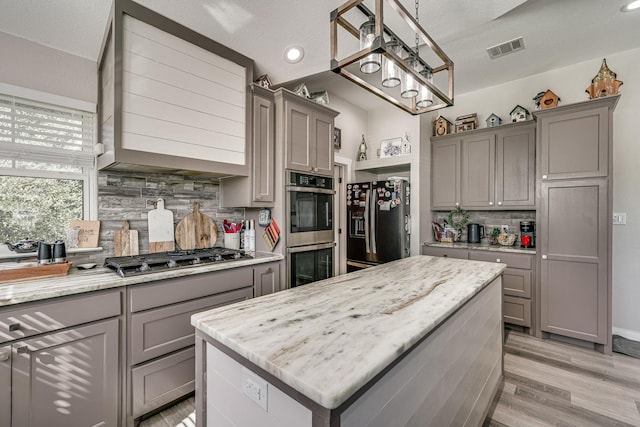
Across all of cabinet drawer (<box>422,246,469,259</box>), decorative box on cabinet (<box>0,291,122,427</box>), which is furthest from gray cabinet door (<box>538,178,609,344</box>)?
decorative box on cabinet (<box>0,291,122,427</box>)

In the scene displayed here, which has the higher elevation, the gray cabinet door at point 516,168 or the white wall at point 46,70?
the white wall at point 46,70

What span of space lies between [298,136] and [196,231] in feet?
4.35

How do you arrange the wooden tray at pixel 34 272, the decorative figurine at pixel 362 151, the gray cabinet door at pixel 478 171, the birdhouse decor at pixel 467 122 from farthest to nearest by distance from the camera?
1. the decorative figurine at pixel 362 151
2. the birdhouse decor at pixel 467 122
3. the gray cabinet door at pixel 478 171
4. the wooden tray at pixel 34 272

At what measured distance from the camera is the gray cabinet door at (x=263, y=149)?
2.69m

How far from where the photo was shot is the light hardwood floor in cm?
186

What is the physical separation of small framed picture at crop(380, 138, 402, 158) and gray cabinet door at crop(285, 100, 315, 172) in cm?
154

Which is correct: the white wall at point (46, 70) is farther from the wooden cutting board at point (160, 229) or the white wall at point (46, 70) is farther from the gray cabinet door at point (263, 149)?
the gray cabinet door at point (263, 149)

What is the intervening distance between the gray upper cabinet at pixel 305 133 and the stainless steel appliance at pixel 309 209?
11 centimetres

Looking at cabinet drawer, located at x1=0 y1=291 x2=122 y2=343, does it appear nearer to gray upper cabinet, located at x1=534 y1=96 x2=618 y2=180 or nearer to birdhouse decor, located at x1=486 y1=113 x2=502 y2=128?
gray upper cabinet, located at x1=534 y1=96 x2=618 y2=180

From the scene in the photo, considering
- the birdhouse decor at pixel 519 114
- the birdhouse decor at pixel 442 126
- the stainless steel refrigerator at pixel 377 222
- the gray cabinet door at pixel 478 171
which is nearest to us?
the birdhouse decor at pixel 519 114

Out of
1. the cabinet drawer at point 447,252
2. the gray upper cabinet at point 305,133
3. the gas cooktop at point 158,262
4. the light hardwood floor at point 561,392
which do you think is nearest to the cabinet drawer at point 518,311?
the light hardwood floor at point 561,392

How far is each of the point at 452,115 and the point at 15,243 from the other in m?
4.71

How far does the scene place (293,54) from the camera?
2.59 m

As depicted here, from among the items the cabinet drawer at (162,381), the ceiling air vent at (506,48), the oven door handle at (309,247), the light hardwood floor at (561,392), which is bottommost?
the light hardwood floor at (561,392)
